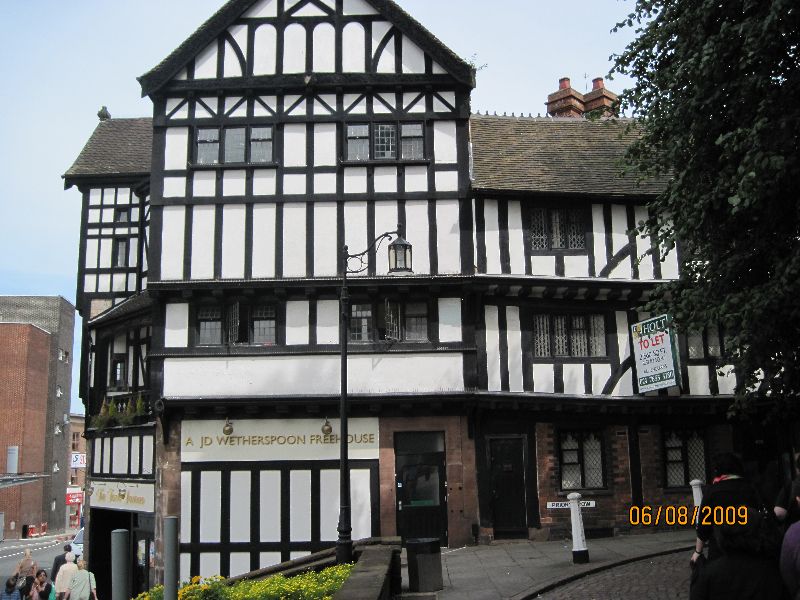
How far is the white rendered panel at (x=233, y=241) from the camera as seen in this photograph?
66.4 ft

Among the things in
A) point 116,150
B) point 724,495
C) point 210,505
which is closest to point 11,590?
point 210,505

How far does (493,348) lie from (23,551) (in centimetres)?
3303

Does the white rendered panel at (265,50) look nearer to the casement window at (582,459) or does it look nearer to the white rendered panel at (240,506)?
the white rendered panel at (240,506)

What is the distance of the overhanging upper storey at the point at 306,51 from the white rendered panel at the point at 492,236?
10.3ft

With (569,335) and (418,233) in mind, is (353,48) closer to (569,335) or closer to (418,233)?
(418,233)

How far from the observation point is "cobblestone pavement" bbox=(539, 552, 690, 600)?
39.2 ft

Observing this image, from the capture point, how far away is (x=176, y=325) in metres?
20.3

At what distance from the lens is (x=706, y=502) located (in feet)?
25.4

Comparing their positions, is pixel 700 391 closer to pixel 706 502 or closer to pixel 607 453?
pixel 607 453

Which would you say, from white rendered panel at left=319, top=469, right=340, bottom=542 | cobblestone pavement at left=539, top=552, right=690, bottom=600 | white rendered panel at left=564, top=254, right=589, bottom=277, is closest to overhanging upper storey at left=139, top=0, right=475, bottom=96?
white rendered panel at left=564, top=254, right=589, bottom=277

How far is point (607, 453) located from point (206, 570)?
10083 mm

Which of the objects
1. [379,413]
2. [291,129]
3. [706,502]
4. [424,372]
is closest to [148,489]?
[379,413]

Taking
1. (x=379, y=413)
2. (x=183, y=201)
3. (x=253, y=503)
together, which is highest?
(x=183, y=201)

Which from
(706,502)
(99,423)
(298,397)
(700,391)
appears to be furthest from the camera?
(99,423)
